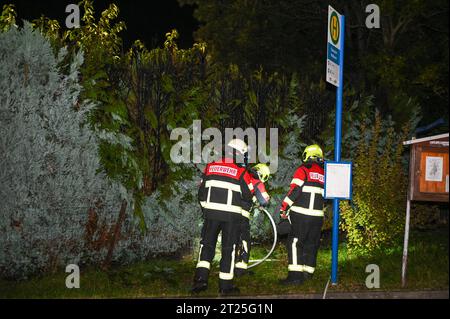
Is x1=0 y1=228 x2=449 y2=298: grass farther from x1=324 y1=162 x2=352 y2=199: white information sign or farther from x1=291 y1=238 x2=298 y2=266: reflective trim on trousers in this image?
x1=324 y1=162 x2=352 y2=199: white information sign

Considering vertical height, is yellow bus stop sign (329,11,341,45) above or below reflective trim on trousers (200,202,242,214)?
above

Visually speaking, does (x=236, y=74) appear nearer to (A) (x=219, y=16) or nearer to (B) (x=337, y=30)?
(B) (x=337, y=30)

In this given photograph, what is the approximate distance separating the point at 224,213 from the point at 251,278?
65.9 inches

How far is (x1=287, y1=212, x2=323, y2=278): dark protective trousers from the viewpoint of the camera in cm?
872

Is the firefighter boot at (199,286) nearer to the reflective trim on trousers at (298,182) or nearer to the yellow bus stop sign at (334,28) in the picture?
the reflective trim on trousers at (298,182)

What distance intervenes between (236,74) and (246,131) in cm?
114

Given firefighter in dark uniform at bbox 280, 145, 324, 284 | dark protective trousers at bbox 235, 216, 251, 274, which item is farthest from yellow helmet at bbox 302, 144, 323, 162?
dark protective trousers at bbox 235, 216, 251, 274

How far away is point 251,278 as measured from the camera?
30.2 ft

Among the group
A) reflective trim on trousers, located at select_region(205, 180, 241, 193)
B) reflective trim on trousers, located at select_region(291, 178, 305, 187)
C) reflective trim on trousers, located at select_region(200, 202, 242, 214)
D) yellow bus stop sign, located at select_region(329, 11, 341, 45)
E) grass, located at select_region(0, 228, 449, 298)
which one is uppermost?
yellow bus stop sign, located at select_region(329, 11, 341, 45)

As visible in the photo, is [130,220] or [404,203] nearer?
[130,220]

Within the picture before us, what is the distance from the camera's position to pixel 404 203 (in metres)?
11.0

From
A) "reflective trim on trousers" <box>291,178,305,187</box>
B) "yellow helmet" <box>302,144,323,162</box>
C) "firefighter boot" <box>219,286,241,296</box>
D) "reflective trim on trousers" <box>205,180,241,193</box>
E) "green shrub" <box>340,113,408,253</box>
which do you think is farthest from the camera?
"green shrub" <box>340,113,408,253</box>

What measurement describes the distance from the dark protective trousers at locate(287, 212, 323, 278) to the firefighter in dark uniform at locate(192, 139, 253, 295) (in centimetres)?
103
